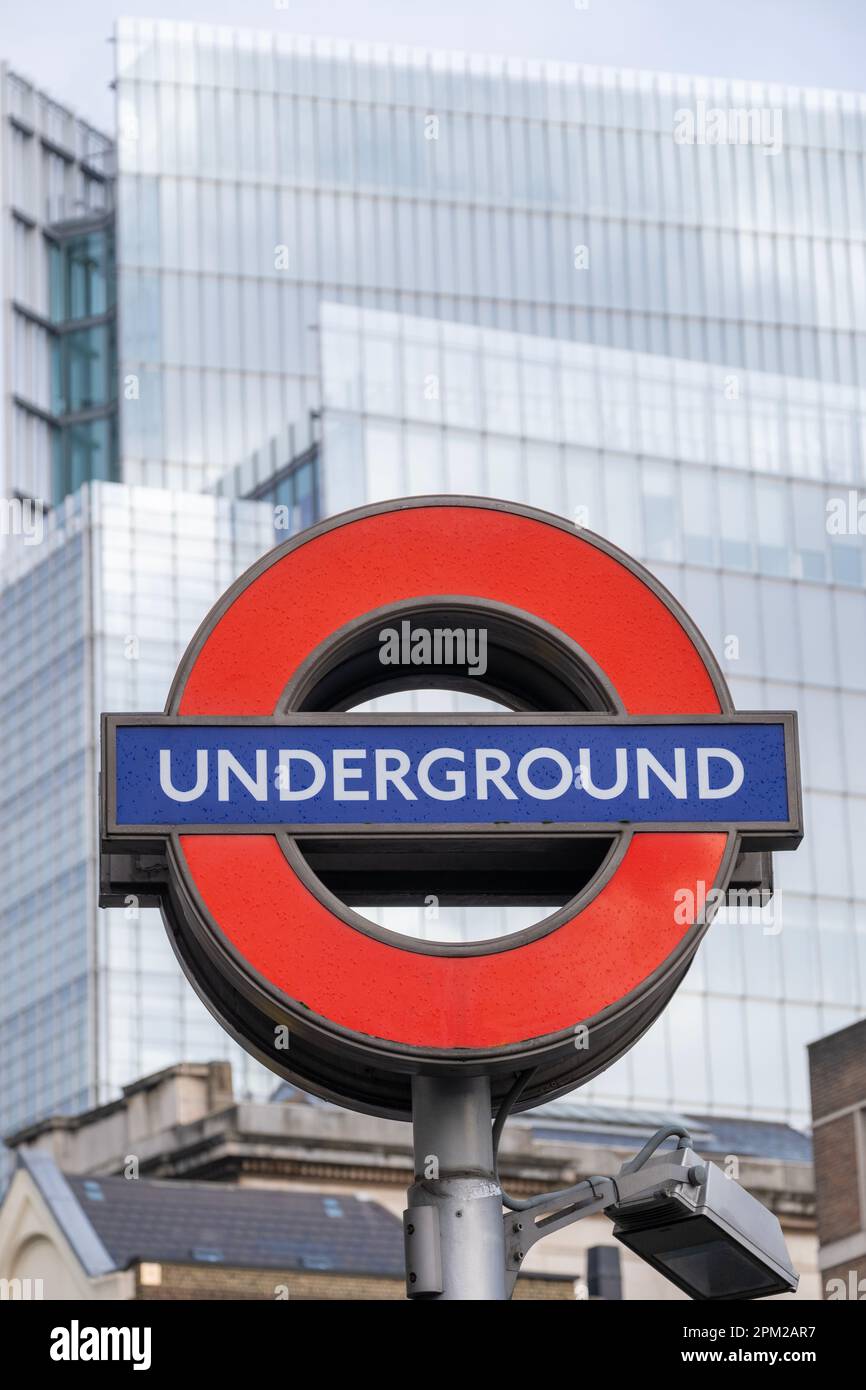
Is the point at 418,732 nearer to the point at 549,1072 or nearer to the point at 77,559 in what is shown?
the point at 549,1072

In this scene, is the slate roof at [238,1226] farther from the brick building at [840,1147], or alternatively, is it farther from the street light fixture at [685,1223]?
the street light fixture at [685,1223]

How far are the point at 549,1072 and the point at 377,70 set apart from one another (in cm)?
12131

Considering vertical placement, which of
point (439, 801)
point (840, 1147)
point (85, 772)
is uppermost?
point (85, 772)

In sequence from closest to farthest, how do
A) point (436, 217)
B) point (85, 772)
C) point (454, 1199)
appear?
point (454, 1199), point (85, 772), point (436, 217)

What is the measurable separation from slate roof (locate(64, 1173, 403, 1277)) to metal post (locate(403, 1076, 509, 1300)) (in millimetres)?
31105

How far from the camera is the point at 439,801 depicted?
46.9 feet

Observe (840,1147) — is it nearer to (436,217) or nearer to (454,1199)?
(454,1199)

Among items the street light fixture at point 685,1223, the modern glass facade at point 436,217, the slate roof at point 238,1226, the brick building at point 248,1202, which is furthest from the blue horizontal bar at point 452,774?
the modern glass facade at point 436,217

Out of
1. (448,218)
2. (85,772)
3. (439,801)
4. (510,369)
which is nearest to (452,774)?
(439,801)

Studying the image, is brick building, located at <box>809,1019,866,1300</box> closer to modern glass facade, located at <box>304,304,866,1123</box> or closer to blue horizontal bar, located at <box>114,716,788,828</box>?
blue horizontal bar, located at <box>114,716,788,828</box>

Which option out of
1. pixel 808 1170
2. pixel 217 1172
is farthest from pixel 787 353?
pixel 217 1172

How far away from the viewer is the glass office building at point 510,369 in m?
99.1

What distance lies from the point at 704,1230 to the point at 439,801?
258cm

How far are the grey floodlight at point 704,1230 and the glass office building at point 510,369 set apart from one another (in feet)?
252
